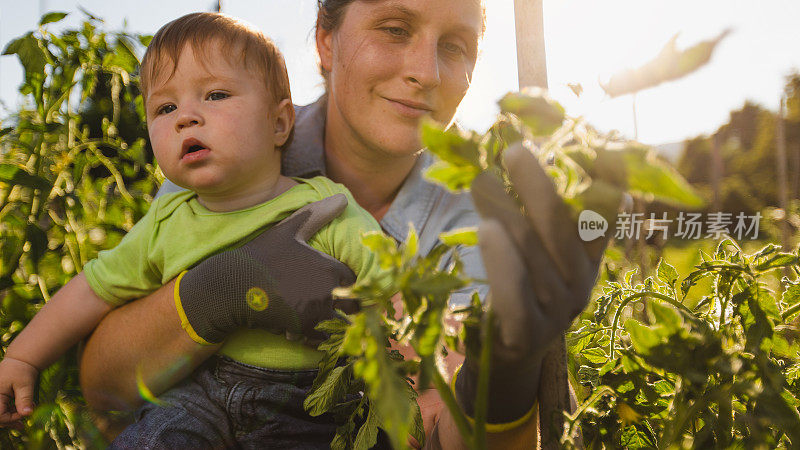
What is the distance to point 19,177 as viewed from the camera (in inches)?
59.7

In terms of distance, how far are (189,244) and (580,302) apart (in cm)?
115

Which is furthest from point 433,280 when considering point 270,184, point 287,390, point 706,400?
point 270,184

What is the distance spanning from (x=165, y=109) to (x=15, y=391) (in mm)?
758

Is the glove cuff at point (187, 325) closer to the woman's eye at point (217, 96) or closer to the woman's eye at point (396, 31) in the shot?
the woman's eye at point (217, 96)

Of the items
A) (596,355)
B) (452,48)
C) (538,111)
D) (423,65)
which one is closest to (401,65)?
(423,65)

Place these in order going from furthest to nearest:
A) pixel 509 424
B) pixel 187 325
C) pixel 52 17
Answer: pixel 52 17 < pixel 187 325 < pixel 509 424

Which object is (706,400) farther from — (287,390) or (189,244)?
(189,244)

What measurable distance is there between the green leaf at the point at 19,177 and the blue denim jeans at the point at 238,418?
71cm

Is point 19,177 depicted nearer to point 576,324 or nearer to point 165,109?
point 165,109

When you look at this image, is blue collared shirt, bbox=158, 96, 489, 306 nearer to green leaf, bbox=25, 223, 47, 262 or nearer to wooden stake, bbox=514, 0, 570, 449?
green leaf, bbox=25, 223, 47, 262

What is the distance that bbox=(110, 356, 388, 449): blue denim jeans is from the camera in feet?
3.89

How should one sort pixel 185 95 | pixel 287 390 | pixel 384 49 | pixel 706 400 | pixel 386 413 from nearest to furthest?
pixel 386 413 < pixel 706 400 < pixel 287 390 < pixel 185 95 < pixel 384 49

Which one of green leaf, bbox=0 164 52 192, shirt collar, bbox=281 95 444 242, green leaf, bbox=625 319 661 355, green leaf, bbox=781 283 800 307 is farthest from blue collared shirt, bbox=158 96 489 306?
green leaf, bbox=625 319 661 355

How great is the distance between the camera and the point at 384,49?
1683 millimetres
